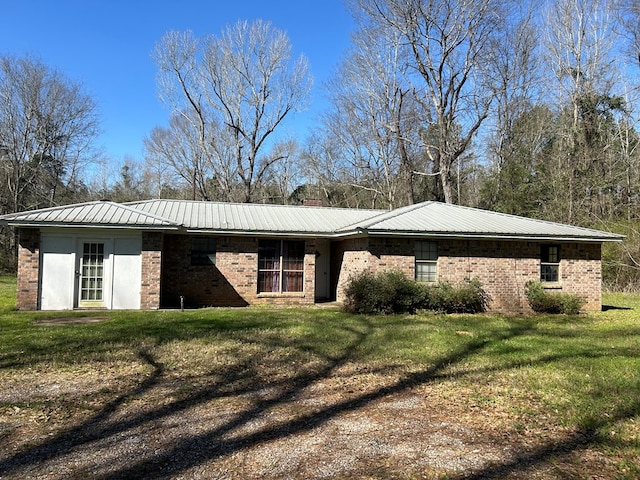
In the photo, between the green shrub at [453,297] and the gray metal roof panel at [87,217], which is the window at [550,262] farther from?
the gray metal roof panel at [87,217]

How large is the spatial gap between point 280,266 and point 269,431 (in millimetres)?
11234

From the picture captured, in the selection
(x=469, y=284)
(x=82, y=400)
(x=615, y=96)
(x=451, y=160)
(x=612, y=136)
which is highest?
(x=615, y=96)

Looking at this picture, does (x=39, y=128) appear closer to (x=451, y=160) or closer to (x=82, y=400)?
(x=451, y=160)

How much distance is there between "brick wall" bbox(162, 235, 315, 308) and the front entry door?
6.39 feet

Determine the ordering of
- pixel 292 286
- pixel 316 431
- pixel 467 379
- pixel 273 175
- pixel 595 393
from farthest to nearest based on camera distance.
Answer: pixel 273 175
pixel 292 286
pixel 467 379
pixel 595 393
pixel 316 431

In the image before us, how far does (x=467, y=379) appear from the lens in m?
6.76

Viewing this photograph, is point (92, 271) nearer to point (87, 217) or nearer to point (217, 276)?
point (87, 217)

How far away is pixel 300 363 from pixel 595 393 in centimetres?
414

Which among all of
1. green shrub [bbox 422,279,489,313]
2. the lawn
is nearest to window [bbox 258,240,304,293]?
green shrub [bbox 422,279,489,313]

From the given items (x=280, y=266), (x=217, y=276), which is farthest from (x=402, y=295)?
(x=217, y=276)

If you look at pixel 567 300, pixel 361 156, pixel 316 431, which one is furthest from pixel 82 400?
pixel 361 156

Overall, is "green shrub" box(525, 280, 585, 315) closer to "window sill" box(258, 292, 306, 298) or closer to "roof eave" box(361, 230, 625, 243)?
"roof eave" box(361, 230, 625, 243)

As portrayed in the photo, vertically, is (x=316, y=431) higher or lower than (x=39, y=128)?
lower

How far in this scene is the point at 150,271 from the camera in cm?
1356
